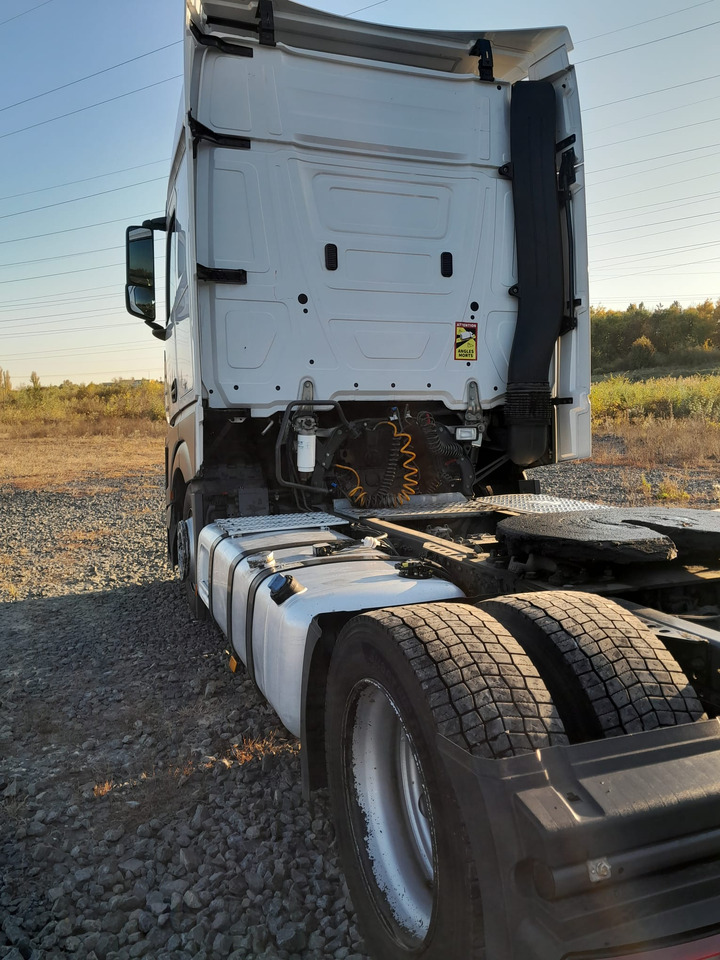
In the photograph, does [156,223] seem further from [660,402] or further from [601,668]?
[660,402]

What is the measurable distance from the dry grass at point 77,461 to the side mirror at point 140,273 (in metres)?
7.10

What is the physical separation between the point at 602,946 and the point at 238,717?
2.36 meters

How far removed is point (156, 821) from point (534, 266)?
3.84 m

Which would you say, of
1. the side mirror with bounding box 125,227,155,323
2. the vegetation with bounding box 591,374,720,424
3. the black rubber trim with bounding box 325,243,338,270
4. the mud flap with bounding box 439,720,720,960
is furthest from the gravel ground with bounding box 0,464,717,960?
the vegetation with bounding box 591,374,720,424

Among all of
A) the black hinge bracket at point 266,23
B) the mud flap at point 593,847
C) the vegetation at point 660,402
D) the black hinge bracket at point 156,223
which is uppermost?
the black hinge bracket at point 266,23

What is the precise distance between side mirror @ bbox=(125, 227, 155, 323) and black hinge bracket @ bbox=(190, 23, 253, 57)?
147 cm

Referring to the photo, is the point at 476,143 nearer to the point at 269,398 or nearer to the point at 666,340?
the point at 269,398

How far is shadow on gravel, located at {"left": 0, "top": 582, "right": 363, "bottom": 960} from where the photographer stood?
1.98 m

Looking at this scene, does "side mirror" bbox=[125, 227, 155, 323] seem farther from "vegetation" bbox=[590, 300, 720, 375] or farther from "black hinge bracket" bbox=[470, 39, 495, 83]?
"vegetation" bbox=[590, 300, 720, 375]

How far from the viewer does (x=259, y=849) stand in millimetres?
2314

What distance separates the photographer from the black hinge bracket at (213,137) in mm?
3965

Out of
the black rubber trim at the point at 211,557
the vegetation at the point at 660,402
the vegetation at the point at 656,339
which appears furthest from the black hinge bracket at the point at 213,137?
the vegetation at the point at 656,339

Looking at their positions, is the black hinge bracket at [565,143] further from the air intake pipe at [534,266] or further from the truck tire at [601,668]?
the truck tire at [601,668]

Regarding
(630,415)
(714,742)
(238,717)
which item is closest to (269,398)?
(238,717)
